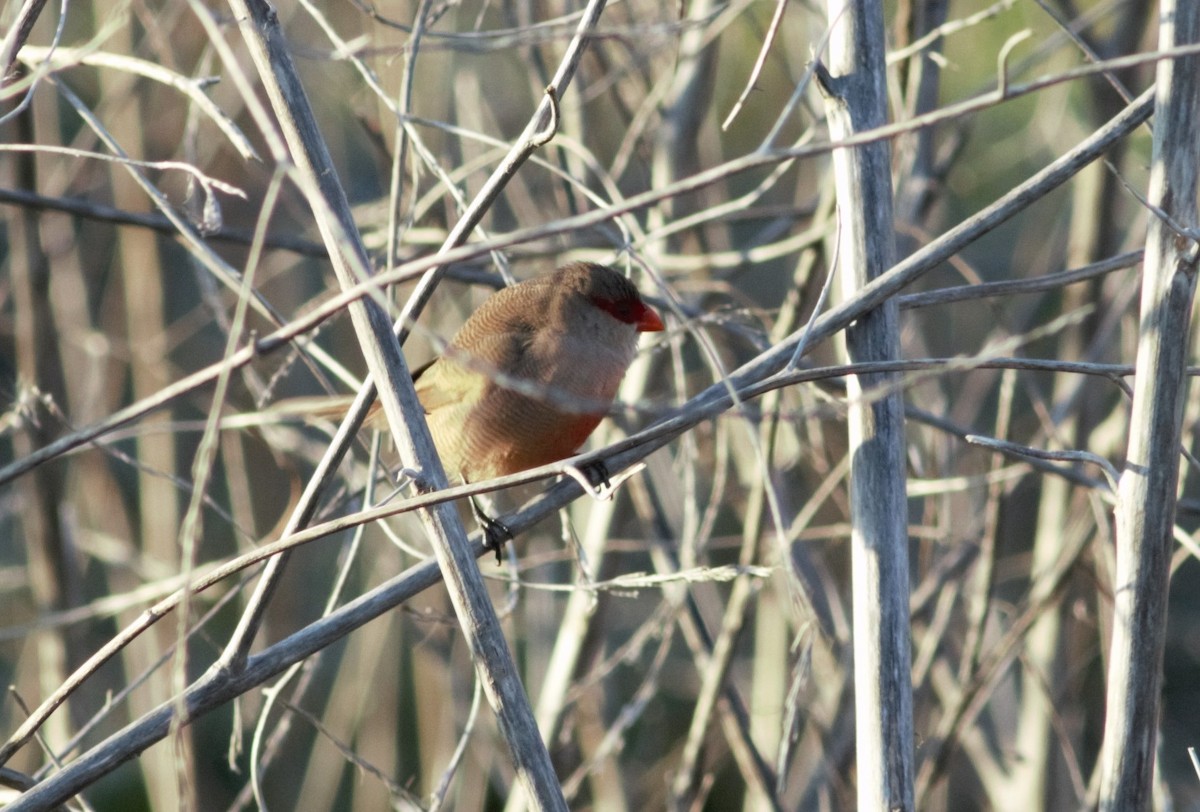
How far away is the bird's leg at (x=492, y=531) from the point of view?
7.14 feet

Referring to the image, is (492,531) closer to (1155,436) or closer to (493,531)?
(493,531)

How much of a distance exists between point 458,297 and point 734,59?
2483mm

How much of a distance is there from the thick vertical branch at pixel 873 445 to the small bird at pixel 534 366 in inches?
41.0

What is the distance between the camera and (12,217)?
368cm

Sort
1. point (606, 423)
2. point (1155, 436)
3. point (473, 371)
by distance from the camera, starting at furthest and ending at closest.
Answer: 1. point (606, 423)
2. point (473, 371)
3. point (1155, 436)

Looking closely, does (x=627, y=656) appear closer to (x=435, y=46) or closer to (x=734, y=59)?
(x=435, y=46)

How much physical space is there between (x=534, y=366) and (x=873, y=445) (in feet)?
4.18

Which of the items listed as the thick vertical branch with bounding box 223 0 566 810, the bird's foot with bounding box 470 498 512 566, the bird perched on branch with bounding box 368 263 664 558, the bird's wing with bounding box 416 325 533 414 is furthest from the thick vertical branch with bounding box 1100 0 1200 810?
the bird's wing with bounding box 416 325 533 414

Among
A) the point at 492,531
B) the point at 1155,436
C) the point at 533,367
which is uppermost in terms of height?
the point at 533,367

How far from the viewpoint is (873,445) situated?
1.77m

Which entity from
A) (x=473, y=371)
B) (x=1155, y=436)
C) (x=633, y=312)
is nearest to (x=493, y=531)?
(x=473, y=371)

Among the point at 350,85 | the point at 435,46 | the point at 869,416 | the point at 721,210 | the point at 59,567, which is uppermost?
the point at 350,85

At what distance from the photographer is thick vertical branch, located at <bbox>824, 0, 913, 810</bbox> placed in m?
1.71

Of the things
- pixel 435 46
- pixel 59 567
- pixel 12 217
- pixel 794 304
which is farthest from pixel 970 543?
pixel 12 217
